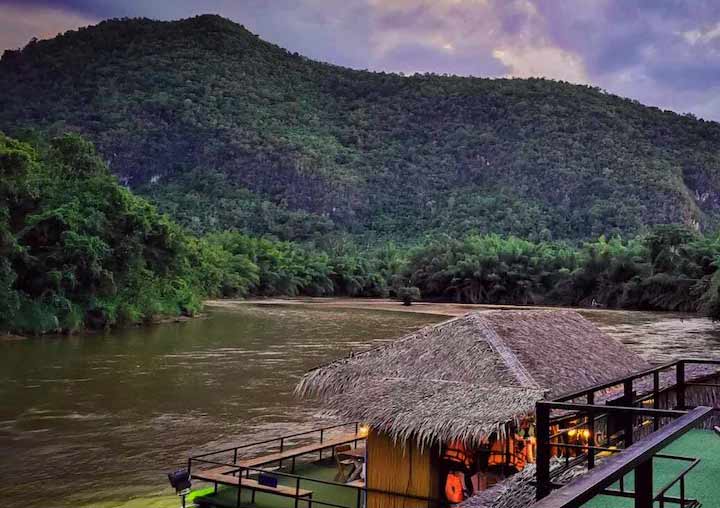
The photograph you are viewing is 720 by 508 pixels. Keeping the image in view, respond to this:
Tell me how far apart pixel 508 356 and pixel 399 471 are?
6.01 feet

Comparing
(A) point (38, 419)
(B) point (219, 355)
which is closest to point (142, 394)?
(A) point (38, 419)

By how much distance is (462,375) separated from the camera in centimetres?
877

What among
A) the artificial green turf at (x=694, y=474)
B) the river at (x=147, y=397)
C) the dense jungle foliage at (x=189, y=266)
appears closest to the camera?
the artificial green turf at (x=694, y=474)

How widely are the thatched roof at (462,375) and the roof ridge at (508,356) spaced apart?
11 millimetres

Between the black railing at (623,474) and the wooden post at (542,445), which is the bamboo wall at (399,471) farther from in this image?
the black railing at (623,474)

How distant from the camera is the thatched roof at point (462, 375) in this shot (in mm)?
7887

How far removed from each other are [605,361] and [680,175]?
103m

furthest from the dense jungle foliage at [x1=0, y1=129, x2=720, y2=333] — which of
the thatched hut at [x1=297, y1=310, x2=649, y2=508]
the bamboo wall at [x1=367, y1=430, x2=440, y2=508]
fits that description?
the bamboo wall at [x1=367, y1=430, x2=440, y2=508]

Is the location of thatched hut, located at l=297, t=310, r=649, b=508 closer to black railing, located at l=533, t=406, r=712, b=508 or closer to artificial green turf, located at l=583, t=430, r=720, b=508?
artificial green turf, located at l=583, t=430, r=720, b=508

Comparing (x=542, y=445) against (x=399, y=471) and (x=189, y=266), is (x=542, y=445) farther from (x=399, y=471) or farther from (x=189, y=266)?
(x=189, y=266)

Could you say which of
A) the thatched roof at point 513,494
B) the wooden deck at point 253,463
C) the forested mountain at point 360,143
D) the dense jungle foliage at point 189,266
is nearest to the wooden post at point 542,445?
the thatched roof at point 513,494

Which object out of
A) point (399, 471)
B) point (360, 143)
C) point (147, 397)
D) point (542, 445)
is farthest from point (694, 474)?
point (360, 143)

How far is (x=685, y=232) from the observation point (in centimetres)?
5553

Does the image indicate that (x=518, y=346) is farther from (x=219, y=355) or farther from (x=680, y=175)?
(x=680, y=175)
